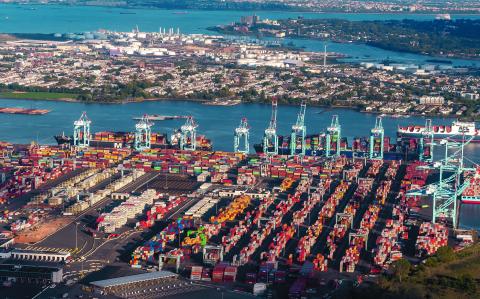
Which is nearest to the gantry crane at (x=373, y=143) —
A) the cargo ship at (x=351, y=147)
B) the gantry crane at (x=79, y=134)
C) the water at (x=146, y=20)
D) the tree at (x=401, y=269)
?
the cargo ship at (x=351, y=147)

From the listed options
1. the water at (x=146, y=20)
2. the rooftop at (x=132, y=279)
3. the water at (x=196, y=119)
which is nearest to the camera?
the rooftop at (x=132, y=279)

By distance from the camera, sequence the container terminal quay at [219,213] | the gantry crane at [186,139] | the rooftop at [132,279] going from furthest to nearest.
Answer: the gantry crane at [186,139]
the container terminal quay at [219,213]
the rooftop at [132,279]

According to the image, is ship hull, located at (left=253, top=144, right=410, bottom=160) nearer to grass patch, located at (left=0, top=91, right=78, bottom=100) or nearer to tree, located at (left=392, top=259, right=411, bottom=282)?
tree, located at (left=392, top=259, right=411, bottom=282)

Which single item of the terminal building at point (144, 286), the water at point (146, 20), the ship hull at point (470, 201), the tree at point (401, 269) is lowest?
the water at point (146, 20)

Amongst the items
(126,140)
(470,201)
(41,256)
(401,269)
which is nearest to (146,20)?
(126,140)

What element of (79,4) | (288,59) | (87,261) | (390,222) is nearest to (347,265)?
(390,222)

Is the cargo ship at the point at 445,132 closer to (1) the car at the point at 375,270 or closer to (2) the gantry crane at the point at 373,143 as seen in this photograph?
(2) the gantry crane at the point at 373,143

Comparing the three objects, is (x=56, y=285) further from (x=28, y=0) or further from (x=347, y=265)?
(x=28, y=0)

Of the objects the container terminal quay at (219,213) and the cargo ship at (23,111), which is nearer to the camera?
the container terminal quay at (219,213)
